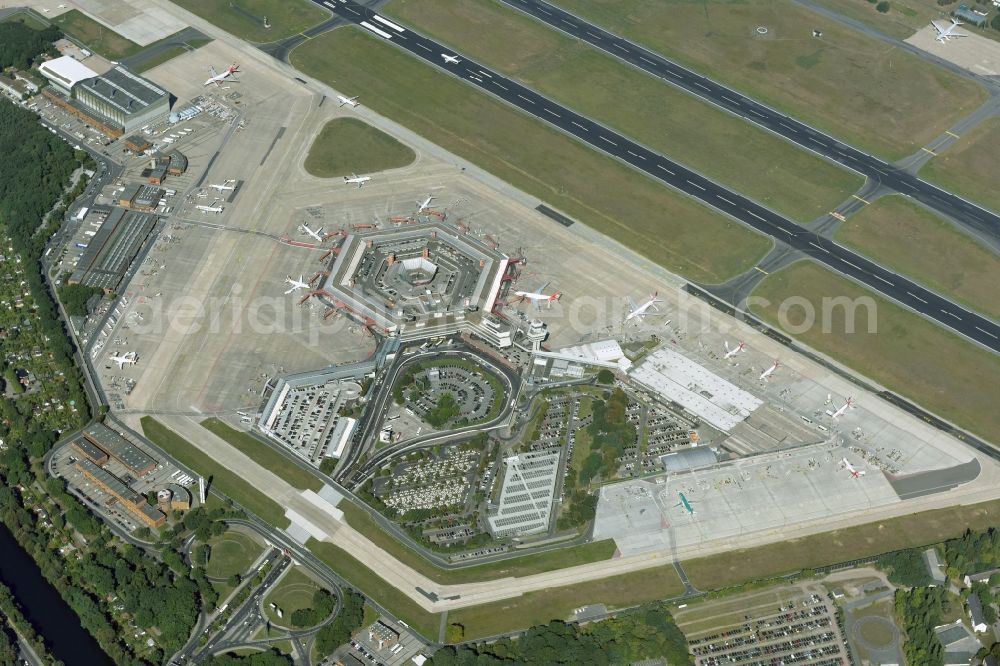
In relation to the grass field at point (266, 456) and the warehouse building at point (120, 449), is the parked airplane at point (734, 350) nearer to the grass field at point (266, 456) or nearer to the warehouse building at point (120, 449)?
the grass field at point (266, 456)

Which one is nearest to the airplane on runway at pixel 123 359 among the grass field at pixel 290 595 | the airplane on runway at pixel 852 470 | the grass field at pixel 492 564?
the grass field at pixel 492 564

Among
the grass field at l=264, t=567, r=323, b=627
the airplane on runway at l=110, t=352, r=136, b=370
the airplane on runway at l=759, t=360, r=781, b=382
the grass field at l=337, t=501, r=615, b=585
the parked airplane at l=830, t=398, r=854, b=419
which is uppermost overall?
the airplane on runway at l=759, t=360, r=781, b=382

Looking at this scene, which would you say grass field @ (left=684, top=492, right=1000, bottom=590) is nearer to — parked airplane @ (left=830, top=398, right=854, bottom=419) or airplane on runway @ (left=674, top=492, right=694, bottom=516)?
airplane on runway @ (left=674, top=492, right=694, bottom=516)

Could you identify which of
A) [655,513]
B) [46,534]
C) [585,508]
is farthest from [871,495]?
[46,534]

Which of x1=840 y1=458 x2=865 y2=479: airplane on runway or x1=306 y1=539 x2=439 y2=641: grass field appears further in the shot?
x1=840 y1=458 x2=865 y2=479: airplane on runway

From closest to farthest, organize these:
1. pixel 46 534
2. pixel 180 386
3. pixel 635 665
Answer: pixel 635 665, pixel 46 534, pixel 180 386

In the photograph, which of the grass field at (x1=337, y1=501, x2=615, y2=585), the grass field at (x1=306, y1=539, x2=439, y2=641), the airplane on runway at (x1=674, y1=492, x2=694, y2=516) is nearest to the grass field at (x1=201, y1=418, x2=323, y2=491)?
the grass field at (x1=337, y1=501, x2=615, y2=585)

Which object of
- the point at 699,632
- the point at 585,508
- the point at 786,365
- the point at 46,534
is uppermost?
the point at 786,365

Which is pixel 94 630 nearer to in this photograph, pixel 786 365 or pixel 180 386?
pixel 180 386
